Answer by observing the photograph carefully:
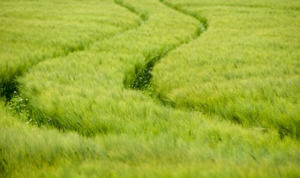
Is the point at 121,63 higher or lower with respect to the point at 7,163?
lower

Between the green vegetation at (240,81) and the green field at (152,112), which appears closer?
the green field at (152,112)

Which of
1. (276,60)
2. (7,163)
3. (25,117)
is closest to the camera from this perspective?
(7,163)

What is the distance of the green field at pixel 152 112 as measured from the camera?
5.24 feet

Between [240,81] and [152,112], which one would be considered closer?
[152,112]

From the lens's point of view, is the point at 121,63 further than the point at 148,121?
Yes

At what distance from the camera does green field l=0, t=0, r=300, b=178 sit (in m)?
1.60

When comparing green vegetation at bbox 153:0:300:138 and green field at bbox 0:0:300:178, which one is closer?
green field at bbox 0:0:300:178

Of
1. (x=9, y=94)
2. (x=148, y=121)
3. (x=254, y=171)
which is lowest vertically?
(x=9, y=94)

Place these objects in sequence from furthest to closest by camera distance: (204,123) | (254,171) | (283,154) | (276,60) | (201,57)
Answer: (201,57) < (276,60) < (204,123) < (283,154) < (254,171)

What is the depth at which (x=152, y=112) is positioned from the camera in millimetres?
2795

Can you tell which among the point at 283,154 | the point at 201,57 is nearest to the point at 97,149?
the point at 283,154

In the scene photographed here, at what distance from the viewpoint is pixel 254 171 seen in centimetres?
126

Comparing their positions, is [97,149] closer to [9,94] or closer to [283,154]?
[283,154]

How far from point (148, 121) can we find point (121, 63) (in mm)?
3150
